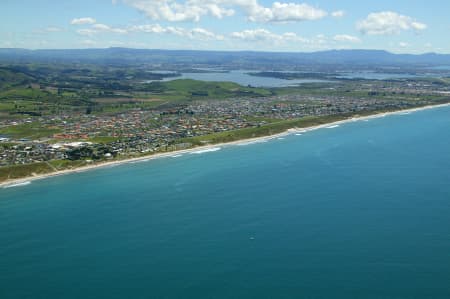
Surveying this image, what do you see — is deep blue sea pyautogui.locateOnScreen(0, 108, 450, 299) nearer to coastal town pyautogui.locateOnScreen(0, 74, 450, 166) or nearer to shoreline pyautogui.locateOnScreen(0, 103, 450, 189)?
shoreline pyautogui.locateOnScreen(0, 103, 450, 189)

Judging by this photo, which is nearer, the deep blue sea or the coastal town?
the deep blue sea

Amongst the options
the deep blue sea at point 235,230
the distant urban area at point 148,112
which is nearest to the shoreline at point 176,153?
the distant urban area at point 148,112

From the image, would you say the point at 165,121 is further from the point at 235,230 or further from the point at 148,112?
the point at 235,230

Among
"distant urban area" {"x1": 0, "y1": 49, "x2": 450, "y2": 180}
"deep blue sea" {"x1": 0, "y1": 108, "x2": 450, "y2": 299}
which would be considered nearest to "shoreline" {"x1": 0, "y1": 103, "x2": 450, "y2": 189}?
"distant urban area" {"x1": 0, "y1": 49, "x2": 450, "y2": 180}

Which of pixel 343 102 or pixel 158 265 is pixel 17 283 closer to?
pixel 158 265

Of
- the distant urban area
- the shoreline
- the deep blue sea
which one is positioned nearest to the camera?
the deep blue sea

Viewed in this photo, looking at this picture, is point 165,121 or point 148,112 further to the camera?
point 148,112

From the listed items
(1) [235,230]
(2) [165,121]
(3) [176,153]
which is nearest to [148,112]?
(2) [165,121]

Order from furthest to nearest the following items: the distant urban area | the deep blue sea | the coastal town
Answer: the distant urban area < the coastal town < the deep blue sea

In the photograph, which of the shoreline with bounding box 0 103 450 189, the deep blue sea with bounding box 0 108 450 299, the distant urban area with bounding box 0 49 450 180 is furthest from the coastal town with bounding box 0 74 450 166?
the deep blue sea with bounding box 0 108 450 299
